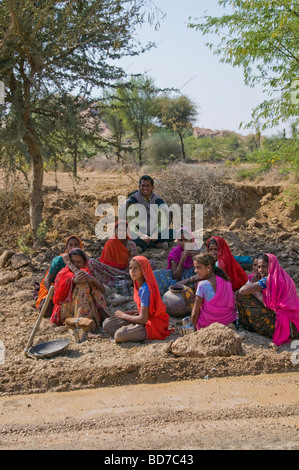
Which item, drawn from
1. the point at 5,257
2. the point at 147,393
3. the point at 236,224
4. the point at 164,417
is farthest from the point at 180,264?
the point at 236,224

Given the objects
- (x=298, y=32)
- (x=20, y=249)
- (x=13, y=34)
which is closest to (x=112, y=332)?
(x=20, y=249)

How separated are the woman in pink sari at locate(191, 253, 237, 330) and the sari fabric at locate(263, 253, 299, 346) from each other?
0.47m

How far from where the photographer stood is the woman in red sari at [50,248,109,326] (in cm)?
534

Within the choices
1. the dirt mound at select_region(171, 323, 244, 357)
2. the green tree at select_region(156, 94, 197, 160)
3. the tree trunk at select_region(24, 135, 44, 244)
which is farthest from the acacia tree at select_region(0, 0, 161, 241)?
the green tree at select_region(156, 94, 197, 160)

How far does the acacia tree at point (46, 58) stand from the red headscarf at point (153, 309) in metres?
3.44

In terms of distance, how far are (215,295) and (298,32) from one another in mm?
5224

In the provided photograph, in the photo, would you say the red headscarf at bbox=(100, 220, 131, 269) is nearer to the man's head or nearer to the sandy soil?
the sandy soil

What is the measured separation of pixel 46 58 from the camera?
706 cm

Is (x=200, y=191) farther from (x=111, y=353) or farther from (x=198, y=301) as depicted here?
(x=111, y=353)

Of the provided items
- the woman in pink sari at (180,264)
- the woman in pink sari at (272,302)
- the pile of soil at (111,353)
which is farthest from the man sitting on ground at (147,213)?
the woman in pink sari at (272,302)


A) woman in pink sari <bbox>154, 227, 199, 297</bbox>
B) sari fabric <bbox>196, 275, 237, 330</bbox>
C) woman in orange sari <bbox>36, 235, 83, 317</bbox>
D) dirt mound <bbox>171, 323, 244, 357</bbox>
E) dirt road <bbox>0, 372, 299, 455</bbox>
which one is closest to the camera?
dirt road <bbox>0, 372, 299, 455</bbox>

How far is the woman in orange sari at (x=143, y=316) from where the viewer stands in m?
4.80

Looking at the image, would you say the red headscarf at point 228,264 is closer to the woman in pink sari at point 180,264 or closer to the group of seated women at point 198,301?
the woman in pink sari at point 180,264

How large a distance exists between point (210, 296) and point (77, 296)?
1569mm
